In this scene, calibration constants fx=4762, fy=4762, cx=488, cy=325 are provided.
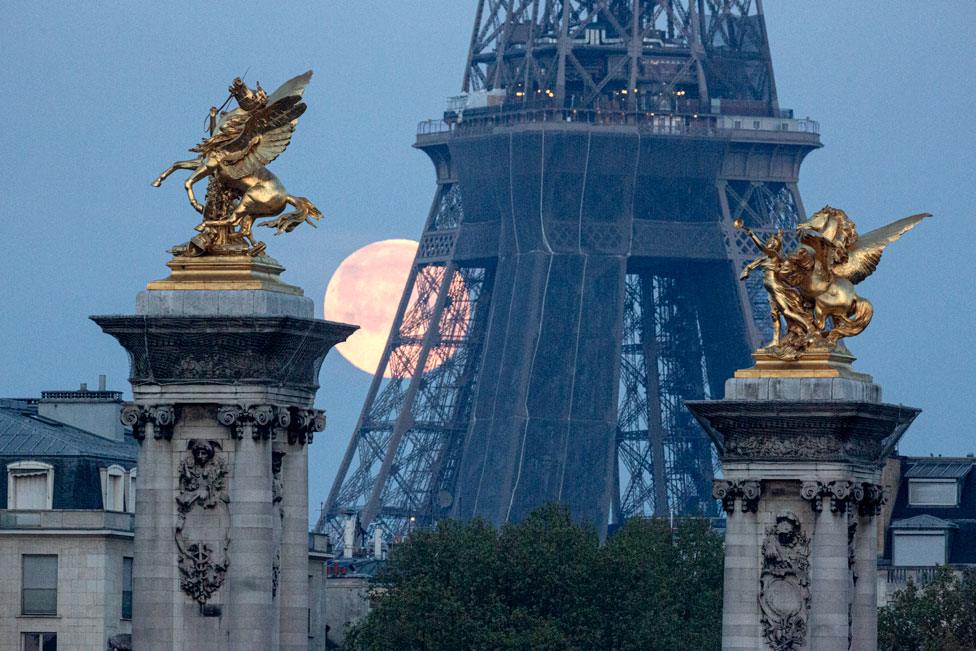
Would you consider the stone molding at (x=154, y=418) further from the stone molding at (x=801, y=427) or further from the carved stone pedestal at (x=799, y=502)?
the carved stone pedestal at (x=799, y=502)

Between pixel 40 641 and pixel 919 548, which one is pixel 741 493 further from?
pixel 919 548

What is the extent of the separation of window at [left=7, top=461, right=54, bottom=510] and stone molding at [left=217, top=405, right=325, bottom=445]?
37.1m

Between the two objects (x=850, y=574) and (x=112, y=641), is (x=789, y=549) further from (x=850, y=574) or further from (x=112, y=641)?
(x=112, y=641)

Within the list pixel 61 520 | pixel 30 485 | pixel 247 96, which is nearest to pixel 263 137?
pixel 247 96

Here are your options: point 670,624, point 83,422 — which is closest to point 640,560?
point 670,624

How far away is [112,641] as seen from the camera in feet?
378

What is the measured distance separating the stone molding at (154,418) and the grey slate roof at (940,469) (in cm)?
7070

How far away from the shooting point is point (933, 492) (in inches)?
6073

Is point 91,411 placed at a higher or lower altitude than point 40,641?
higher

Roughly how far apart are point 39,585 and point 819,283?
34.4 m

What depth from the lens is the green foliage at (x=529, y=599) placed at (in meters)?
134

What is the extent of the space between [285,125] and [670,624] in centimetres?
5167

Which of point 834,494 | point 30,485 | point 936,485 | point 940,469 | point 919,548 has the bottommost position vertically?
point 834,494

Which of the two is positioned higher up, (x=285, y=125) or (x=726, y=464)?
(x=285, y=125)
